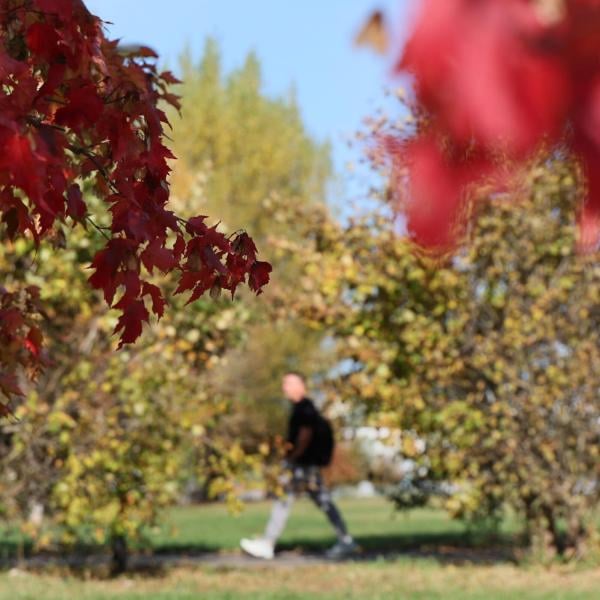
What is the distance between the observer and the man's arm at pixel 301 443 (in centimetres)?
1153

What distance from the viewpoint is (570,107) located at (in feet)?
2.68

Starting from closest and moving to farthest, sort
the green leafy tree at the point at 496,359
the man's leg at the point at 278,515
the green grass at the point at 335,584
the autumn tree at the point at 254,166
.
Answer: the green grass at the point at 335,584 < the green leafy tree at the point at 496,359 < the man's leg at the point at 278,515 < the autumn tree at the point at 254,166

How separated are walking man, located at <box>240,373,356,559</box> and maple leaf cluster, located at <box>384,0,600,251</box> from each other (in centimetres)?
1076

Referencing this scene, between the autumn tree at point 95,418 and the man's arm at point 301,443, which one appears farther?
the man's arm at point 301,443

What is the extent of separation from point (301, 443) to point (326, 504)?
2.59 ft

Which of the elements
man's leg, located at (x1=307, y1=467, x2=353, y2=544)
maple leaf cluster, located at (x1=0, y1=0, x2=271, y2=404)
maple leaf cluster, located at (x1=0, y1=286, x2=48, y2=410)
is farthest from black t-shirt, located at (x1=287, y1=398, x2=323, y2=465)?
maple leaf cluster, located at (x1=0, y1=0, x2=271, y2=404)

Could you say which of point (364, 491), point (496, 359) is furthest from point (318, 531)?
point (364, 491)

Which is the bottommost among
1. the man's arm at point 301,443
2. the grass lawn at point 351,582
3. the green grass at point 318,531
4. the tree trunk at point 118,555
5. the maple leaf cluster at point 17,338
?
the green grass at point 318,531

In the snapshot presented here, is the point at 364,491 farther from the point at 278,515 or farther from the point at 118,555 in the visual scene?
the point at 118,555

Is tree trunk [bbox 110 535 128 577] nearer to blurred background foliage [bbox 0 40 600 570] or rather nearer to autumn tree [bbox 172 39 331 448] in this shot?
Result: blurred background foliage [bbox 0 40 600 570]

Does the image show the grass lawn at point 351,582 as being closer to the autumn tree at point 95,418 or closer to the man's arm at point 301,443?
the autumn tree at point 95,418

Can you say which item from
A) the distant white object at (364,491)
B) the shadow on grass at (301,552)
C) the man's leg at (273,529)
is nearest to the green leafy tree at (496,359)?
the shadow on grass at (301,552)

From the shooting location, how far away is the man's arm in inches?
454

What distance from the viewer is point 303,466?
39.1ft
